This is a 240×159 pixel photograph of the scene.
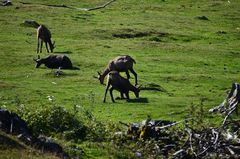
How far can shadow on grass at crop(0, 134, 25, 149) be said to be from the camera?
18.0m

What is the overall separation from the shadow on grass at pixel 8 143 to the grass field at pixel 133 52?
6.58 m

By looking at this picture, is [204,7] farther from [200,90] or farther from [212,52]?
[200,90]

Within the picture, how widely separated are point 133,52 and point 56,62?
28.1 ft

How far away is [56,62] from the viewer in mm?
40344

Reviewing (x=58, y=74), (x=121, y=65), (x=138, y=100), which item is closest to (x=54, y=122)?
(x=138, y=100)

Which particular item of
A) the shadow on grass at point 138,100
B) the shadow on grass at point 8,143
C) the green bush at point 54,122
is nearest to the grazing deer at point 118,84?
the shadow on grass at point 138,100

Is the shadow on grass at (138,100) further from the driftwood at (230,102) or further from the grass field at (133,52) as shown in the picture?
the driftwood at (230,102)

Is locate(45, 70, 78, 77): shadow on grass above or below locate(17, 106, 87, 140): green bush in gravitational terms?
below

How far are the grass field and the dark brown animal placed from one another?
436 millimetres

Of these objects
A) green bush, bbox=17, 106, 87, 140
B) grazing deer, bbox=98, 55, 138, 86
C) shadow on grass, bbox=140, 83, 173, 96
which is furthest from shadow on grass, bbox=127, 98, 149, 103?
green bush, bbox=17, 106, 87, 140

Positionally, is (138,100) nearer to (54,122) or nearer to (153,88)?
(153,88)

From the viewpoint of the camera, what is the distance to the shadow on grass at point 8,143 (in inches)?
707

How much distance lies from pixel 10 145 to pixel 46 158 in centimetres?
109

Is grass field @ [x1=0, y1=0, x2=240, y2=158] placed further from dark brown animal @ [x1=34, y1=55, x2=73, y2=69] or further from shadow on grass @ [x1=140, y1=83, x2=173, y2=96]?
dark brown animal @ [x1=34, y1=55, x2=73, y2=69]
